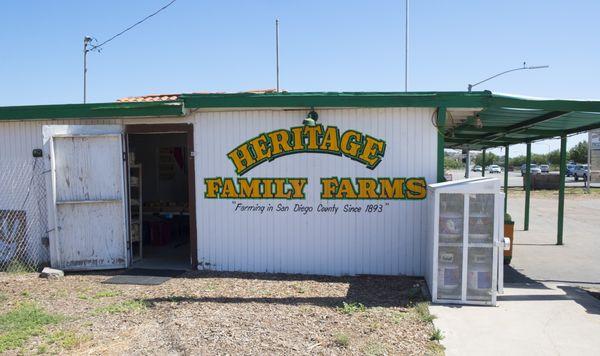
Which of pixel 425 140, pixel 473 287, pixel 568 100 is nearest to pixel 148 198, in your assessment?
pixel 425 140

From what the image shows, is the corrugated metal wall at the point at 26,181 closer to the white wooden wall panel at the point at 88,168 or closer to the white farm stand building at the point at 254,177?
the white farm stand building at the point at 254,177

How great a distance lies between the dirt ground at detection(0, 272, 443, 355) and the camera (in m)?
4.68

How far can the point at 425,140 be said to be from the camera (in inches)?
281

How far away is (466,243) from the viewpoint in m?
5.88

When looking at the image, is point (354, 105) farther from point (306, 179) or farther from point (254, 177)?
point (254, 177)

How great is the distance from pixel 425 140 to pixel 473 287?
241 cm

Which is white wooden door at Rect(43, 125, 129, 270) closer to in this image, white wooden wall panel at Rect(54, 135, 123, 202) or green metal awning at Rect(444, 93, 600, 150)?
white wooden wall panel at Rect(54, 135, 123, 202)

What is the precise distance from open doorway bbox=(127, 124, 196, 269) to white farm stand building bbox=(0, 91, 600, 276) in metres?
0.13

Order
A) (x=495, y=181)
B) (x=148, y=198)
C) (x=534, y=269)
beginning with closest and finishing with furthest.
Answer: (x=495, y=181) < (x=534, y=269) < (x=148, y=198)

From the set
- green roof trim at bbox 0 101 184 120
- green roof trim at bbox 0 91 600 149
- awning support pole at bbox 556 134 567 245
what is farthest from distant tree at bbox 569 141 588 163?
green roof trim at bbox 0 101 184 120

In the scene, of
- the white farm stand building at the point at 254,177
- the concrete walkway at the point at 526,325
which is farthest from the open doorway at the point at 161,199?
the concrete walkway at the point at 526,325

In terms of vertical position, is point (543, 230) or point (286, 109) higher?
point (286, 109)

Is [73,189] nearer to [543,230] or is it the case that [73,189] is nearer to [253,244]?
[253,244]

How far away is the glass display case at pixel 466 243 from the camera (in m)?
5.85
